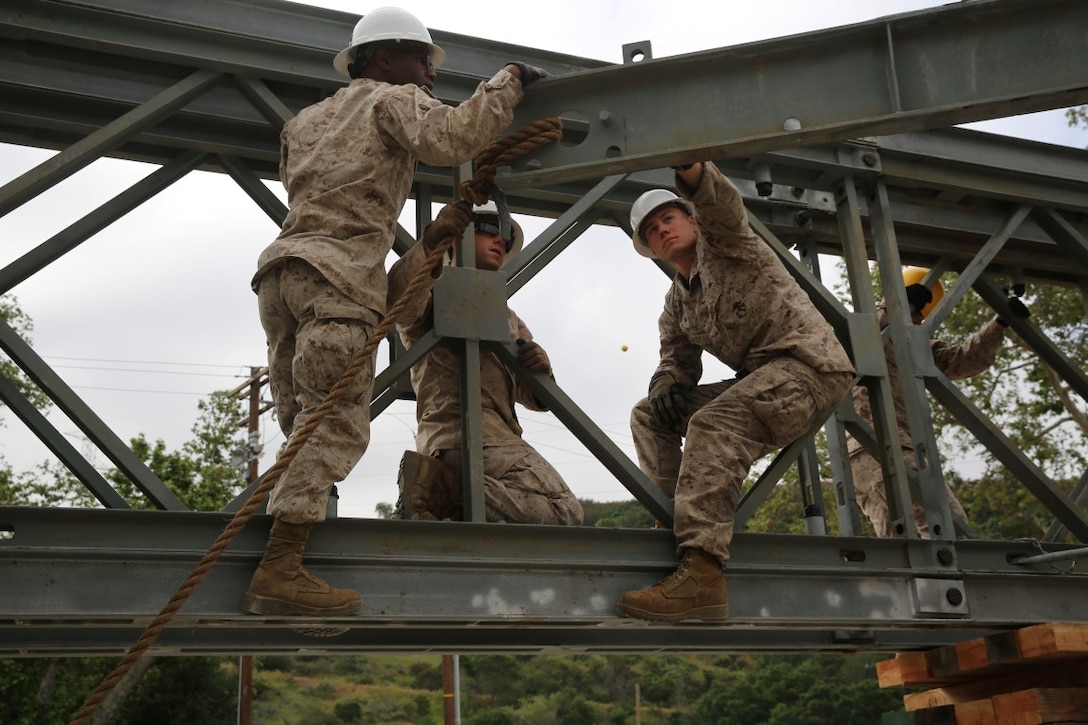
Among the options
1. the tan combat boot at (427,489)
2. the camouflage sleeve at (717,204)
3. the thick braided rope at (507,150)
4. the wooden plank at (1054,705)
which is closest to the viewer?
the thick braided rope at (507,150)

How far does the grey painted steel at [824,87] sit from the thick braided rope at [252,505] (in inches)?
13.4

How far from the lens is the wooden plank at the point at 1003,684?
5.48 metres

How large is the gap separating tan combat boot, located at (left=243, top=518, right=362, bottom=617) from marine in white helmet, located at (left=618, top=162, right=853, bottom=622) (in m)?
1.13

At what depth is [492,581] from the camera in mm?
4215

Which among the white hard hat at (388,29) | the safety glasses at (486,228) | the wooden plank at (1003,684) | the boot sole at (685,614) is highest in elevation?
the white hard hat at (388,29)

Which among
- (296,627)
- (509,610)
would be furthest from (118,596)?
(509,610)

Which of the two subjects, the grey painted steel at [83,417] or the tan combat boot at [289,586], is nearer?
the tan combat boot at [289,586]

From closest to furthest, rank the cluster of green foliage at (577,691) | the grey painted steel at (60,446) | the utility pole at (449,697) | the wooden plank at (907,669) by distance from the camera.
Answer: the grey painted steel at (60,446)
the wooden plank at (907,669)
the utility pole at (449,697)
the cluster of green foliage at (577,691)

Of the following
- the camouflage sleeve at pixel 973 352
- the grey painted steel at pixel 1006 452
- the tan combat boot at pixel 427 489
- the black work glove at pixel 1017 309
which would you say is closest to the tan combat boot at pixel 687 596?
the tan combat boot at pixel 427 489

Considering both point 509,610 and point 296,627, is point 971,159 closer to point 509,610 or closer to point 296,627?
point 509,610

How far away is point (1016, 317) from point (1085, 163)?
37.9 inches

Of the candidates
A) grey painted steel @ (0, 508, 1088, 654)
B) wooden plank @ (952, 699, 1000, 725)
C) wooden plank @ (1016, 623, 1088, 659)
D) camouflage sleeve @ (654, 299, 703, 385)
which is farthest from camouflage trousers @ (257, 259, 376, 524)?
wooden plank @ (952, 699, 1000, 725)

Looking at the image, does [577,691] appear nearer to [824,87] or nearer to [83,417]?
[83,417]

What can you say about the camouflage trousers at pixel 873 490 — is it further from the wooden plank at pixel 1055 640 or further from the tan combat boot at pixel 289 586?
the tan combat boot at pixel 289 586
